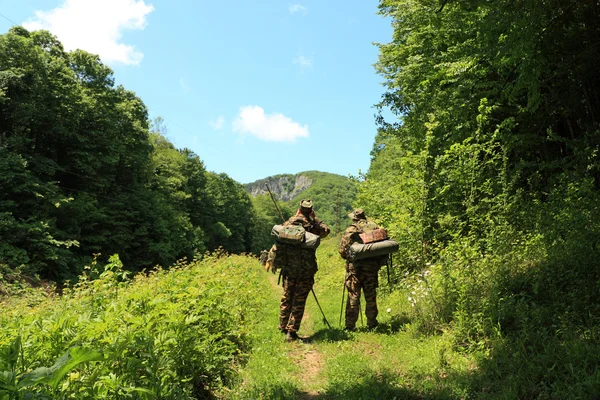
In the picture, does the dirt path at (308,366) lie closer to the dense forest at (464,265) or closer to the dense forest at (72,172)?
the dense forest at (464,265)

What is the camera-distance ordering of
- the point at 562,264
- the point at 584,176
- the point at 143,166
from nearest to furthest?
the point at 562,264 → the point at 584,176 → the point at 143,166

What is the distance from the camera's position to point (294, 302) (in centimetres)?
697

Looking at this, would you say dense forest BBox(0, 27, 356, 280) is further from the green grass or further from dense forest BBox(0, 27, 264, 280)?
the green grass

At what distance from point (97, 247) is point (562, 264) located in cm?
2725

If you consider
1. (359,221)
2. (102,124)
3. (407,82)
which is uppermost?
(102,124)

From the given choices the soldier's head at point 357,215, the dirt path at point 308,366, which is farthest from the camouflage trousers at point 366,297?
the soldier's head at point 357,215

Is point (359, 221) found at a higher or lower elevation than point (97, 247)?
higher

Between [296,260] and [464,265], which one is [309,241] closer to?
[296,260]

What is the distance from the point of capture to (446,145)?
1064cm

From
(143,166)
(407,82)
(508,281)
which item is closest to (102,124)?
(143,166)

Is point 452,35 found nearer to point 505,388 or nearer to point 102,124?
point 505,388

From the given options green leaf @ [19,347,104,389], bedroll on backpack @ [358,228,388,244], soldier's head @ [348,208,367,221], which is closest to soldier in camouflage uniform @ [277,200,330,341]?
bedroll on backpack @ [358,228,388,244]

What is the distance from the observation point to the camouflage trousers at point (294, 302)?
688 cm

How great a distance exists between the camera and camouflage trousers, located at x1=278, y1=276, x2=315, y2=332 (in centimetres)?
688
